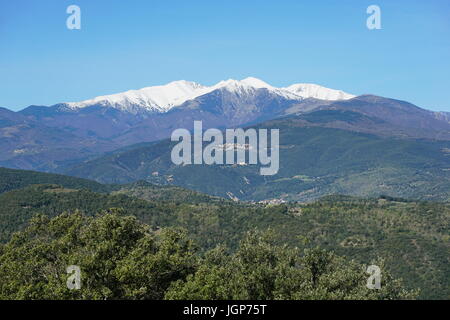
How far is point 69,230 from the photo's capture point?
6059cm

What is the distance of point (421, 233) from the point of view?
19962 centimetres

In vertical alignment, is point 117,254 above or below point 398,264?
above

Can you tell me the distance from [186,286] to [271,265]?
1341 cm

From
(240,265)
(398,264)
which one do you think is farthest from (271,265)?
(398,264)
